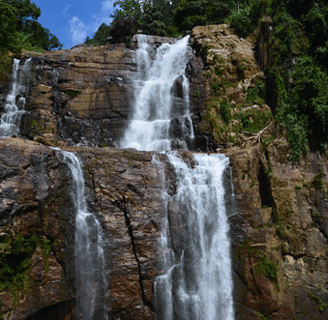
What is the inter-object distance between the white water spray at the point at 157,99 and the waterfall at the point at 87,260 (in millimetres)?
7626

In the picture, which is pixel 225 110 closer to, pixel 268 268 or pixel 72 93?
pixel 268 268

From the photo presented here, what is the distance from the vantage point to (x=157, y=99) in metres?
20.8

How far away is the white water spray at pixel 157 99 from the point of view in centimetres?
1873

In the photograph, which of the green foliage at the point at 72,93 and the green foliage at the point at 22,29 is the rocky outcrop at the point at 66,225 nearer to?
the green foliage at the point at 72,93

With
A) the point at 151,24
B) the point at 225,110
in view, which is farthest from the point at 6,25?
the point at 225,110

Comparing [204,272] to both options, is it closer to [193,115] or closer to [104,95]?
[193,115]

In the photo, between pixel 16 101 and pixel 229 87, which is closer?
pixel 16 101

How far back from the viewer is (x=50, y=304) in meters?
9.68

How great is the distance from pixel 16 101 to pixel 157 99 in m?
9.63

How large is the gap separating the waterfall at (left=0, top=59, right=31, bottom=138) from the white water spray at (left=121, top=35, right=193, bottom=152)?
22.8 ft

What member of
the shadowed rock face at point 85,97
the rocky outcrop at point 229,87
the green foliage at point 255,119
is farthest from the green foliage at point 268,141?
the shadowed rock face at point 85,97

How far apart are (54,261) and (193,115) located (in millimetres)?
12780

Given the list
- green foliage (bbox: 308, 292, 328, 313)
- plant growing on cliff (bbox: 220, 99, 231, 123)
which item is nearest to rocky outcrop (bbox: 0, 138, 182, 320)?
green foliage (bbox: 308, 292, 328, 313)

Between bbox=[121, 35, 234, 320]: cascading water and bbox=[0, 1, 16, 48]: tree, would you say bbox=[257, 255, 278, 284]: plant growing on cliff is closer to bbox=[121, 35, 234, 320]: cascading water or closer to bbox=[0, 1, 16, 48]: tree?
bbox=[121, 35, 234, 320]: cascading water
